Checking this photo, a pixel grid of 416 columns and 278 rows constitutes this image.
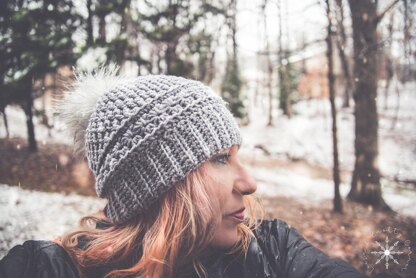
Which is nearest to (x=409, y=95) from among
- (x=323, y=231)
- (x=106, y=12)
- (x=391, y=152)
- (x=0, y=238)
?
(x=391, y=152)

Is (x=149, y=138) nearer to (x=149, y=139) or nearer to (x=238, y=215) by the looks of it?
(x=149, y=139)

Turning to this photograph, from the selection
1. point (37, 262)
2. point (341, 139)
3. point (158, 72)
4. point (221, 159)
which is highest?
point (158, 72)

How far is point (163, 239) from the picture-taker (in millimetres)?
1263

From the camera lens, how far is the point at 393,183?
23.7ft

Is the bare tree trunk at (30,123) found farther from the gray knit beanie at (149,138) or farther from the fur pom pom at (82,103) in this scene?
the gray knit beanie at (149,138)

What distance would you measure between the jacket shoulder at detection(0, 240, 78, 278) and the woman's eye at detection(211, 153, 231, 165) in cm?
95

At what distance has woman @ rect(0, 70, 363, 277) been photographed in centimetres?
129

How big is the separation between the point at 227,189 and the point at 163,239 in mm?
394

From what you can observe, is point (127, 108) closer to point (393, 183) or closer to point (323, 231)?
point (323, 231)

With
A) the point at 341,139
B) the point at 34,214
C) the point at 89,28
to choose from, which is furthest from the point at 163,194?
the point at 341,139

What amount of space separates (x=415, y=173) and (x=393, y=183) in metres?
2.12

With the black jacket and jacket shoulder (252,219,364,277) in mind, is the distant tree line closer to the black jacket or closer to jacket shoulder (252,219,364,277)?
the black jacket

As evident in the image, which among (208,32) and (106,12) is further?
(208,32)

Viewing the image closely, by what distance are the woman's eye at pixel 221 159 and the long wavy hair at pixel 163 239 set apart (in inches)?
3.3
